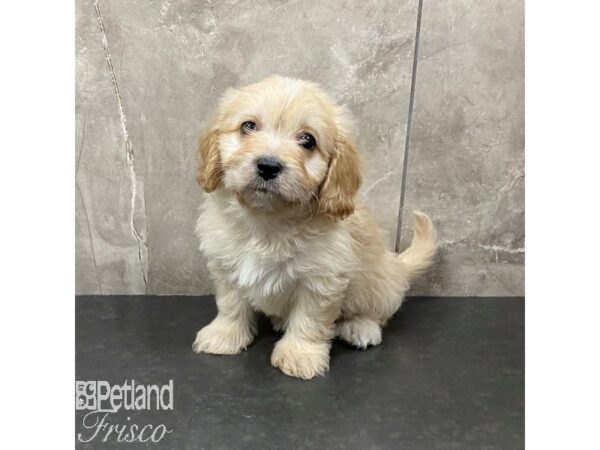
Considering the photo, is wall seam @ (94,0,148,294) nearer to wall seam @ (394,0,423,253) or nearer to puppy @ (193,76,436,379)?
puppy @ (193,76,436,379)

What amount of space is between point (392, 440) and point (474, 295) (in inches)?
60.1

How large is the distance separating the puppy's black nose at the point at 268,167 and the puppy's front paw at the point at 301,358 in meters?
0.88

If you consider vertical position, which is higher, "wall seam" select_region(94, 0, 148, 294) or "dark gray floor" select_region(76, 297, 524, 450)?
"wall seam" select_region(94, 0, 148, 294)

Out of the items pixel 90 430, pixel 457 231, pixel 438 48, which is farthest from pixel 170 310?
pixel 438 48

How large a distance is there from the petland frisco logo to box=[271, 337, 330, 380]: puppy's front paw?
512mm

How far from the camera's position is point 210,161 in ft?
7.17

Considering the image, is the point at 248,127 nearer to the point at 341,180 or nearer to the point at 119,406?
the point at 341,180

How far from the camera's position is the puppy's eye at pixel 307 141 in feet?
6.89

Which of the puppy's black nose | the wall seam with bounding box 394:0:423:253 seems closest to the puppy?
the puppy's black nose

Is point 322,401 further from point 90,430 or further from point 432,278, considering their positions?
point 432,278

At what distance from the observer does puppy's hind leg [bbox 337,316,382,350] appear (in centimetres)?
261

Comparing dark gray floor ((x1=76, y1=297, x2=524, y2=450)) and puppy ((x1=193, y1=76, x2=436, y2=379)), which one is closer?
dark gray floor ((x1=76, y1=297, x2=524, y2=450))

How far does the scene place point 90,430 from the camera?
6.25 ft

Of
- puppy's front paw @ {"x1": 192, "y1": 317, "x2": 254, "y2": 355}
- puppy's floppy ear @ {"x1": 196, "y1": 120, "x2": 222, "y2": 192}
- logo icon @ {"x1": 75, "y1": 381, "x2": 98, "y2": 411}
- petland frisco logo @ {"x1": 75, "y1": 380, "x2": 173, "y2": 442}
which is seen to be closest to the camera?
petland frisco logo @ {"x1": 75, "y1": 380, "x2": 173, "y2": 442}
